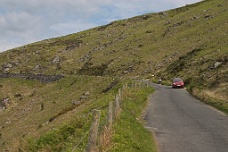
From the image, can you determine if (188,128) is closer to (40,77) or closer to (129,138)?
(129,138)

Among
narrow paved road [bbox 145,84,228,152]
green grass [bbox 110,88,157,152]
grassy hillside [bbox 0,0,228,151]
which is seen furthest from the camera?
grassy hillside [bbox 0,0,228,151]

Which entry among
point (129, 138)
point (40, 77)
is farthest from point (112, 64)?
point (129, 138)

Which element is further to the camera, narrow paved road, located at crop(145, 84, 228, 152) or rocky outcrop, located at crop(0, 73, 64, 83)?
rocky outcrop, located at crop(0, 73, 64, 83)

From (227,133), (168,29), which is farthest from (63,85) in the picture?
(168,29)

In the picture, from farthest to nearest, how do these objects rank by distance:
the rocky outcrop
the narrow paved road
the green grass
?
1. the rocky outcrop
2. the narrow paved road
3. the green grass

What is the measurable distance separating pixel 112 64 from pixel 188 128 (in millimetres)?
74409

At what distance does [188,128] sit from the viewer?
62.3 ft

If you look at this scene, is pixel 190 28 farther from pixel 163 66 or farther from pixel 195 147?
pixel 195 147

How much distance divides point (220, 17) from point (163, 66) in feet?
104

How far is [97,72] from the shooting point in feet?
301

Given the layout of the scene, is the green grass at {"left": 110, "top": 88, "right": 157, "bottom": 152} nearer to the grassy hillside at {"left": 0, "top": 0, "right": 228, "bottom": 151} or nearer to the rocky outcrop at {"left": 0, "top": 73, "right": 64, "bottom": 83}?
the grassy hillside at {"left": 0, "top": 0, "right": 228, "bottom": 151}

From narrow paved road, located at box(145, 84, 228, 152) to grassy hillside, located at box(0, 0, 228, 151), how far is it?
10.8ft

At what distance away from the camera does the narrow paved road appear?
14.9 metres

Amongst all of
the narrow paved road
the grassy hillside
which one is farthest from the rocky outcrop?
the narrow paved road
